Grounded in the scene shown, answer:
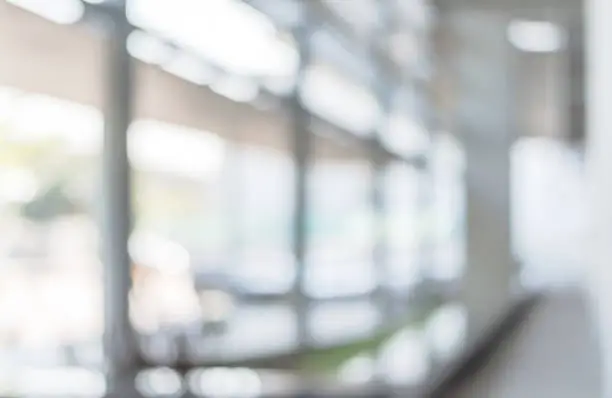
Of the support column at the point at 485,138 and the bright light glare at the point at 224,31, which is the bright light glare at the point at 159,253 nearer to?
the bright light glare at the point at 224,31

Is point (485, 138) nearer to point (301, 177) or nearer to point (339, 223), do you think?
point (339, 223)

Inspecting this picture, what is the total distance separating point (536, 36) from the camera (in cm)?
954

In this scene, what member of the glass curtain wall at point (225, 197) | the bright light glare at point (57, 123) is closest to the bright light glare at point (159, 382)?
the glass curtain wall at point (225, 197)

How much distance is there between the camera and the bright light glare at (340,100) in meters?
3.93

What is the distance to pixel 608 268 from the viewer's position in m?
2.84

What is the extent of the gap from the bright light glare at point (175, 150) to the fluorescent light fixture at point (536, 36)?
640cm

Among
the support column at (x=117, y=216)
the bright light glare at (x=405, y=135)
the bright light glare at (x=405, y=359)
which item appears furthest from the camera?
the bright light glare at (x=405, y=135)

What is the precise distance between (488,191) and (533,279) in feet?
7.29

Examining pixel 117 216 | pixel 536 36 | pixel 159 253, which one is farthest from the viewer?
pixel 536 36

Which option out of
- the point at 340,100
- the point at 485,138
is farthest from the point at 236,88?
the point at 485,138

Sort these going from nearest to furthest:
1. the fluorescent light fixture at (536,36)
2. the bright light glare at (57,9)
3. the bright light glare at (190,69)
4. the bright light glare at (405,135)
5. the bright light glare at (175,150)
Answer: the bright light glare at (57,9) → the bright light glare at (175,150) → the bright light glare at (190,69) → the bright light glare at (405,135) → the fluorescent light fixture at (536,36)

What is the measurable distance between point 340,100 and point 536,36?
562cm

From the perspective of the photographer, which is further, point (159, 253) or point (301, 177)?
point (301, 177)

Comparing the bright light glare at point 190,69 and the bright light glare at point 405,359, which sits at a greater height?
the bright light glare at point 190,69
